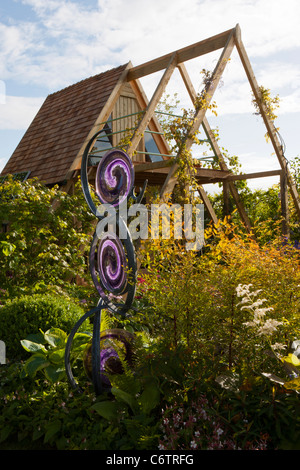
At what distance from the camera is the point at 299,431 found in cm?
309

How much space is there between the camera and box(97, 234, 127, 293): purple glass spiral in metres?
4.18

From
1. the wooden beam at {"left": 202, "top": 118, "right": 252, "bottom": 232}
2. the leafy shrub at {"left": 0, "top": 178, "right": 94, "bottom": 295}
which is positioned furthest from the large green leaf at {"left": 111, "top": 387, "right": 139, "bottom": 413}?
the wooden beam at {"left": 202, "top": 118, "right": 252, "bottom": 232}

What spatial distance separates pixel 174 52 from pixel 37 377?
739 centimetres

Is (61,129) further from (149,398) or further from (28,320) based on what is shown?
(149,398)

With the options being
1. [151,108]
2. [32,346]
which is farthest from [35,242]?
[151,108]

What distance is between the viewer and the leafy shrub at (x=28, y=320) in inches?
201

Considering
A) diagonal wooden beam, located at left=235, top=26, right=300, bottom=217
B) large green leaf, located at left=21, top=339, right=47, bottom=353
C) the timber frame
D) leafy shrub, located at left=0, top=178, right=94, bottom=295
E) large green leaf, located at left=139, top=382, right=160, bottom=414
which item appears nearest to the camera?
large green leaf, located at left=139, top=382, right=160, bottom=414

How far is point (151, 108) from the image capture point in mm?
8727

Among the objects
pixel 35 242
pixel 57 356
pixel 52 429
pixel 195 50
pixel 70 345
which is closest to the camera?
pixel 52 429

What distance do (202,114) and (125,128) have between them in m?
3.12

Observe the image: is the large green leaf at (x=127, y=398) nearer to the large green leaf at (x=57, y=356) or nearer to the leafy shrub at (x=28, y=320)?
the large green leaf at (x=57, y=356)

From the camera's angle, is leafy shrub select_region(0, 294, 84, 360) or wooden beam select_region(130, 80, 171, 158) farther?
wooden beam select_region(130, 80, 171, 158)

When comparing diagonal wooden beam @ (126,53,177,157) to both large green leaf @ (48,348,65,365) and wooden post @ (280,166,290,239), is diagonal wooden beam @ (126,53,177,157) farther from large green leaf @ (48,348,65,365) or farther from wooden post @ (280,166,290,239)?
large green leaf @ (48,348,65,365)

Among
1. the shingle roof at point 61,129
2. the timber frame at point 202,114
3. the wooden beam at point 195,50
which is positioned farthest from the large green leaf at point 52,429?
the wooden beam at point 195,50
